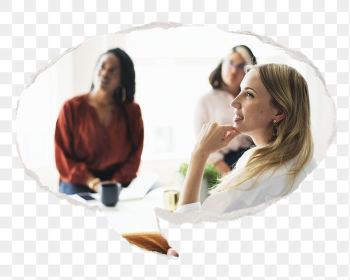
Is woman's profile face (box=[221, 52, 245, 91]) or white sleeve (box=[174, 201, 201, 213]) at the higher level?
woman's profile face (box=[221, 52, 245, 91])

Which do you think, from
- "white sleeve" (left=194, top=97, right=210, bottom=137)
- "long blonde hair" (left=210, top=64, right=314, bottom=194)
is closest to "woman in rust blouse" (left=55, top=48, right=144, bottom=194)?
"white sleeve" (left=194, top=97, right=210, bottom=137)

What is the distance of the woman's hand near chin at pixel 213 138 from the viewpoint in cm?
113

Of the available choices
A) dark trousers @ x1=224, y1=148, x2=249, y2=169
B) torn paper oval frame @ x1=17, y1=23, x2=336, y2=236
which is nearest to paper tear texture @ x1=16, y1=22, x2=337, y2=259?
torn paper oval frame @ x1=17, y1=23, x2=336, y2=236

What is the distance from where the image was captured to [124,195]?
3.96 ft

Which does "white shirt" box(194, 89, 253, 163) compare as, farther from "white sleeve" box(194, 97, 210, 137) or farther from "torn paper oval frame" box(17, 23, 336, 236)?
"torn paper oval frame" box(17, 23, 336, 236)

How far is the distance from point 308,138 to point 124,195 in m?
0.42

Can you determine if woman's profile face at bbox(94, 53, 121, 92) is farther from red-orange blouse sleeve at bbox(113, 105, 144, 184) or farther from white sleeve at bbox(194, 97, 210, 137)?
white sleeve at bbox(194, 97, 210, 137)

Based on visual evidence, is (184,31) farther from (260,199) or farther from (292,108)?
(260,199)

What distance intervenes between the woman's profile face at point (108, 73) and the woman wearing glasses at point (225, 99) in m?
0.18

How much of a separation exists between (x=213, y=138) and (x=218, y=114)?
5cm

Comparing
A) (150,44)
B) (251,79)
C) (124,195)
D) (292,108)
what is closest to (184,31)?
(150,44)

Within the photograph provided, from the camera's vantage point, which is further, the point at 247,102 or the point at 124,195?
the point at 124,195

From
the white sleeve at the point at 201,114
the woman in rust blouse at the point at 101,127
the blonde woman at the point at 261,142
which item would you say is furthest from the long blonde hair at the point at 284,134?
the woman in rust blouse at the point at 101,127

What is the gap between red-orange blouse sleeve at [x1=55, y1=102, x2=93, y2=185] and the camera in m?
1.14
